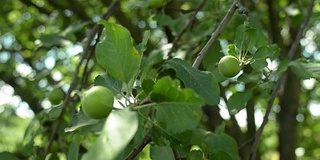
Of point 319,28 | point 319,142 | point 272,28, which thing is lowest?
point 319,142

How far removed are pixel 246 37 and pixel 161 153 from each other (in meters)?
0.42

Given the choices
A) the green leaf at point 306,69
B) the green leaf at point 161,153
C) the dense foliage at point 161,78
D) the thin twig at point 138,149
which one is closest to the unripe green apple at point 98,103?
the dense foliage at point 161,78

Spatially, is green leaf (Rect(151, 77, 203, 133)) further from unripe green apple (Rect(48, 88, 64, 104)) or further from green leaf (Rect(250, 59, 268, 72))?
unripe green apple (Rect(48, 88, 64, 104))

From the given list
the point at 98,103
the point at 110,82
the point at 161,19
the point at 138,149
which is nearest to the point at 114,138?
the point at 98,103

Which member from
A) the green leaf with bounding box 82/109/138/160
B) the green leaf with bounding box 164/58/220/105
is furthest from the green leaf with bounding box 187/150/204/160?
the green leaf with bounding box 82/109/138/160

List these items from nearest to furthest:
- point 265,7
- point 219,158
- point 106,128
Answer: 1. point 106,128
2. point 219,158
3. point 265,7

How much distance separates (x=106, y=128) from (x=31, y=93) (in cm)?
349

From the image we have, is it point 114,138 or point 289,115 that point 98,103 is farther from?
point 289,115

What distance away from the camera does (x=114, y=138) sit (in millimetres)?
909

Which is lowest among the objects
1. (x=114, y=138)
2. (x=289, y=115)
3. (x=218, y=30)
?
(x=289, y=115)

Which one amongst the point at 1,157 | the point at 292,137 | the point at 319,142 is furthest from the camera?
the point at 319,142

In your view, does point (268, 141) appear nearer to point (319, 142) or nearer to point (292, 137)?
point (319, 142)

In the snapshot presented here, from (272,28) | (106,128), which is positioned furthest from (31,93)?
(106,128)

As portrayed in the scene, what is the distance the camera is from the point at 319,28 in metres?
3.38
